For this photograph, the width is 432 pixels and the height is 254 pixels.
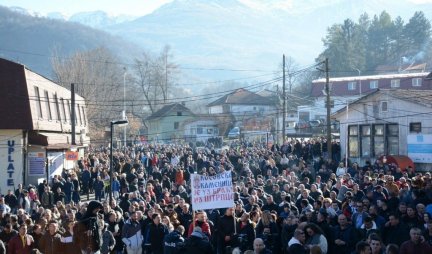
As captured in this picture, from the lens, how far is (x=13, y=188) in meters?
33.8

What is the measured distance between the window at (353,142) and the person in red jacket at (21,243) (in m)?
28.2

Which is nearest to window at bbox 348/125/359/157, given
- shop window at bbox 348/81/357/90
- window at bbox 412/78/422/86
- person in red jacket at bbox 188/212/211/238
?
person in red jacket at bbox 188/212/211/238

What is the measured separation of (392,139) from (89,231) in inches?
1122

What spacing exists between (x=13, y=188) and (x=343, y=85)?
61.5m

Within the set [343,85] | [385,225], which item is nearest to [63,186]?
[385,225]

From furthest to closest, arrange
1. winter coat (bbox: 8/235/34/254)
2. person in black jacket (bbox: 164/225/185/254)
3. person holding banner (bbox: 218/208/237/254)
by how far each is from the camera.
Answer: person holding banner (bbox: 218/208/237/254) < winter coat (bbox: 8/235/34/254) < person in black jacket (bbox: 164/225/185/254)

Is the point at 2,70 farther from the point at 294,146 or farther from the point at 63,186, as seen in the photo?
the point at 294,146

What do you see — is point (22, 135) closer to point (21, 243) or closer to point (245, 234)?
point (21, 243)

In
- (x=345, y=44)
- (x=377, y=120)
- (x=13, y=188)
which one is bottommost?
(x=13, y=188)

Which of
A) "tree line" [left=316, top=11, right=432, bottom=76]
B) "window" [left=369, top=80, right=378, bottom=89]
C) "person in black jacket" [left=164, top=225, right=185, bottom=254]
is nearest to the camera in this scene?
"person in black jacket" [left=164, top=225, right=185, bottom=254]

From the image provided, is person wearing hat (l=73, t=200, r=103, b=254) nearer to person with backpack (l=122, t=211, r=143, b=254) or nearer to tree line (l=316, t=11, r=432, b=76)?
person with backpack (l=122, t=211, r=143, b=254)

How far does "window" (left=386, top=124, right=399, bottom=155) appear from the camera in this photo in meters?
38.2

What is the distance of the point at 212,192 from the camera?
1612 centimetres

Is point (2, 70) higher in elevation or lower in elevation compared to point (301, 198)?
higher
